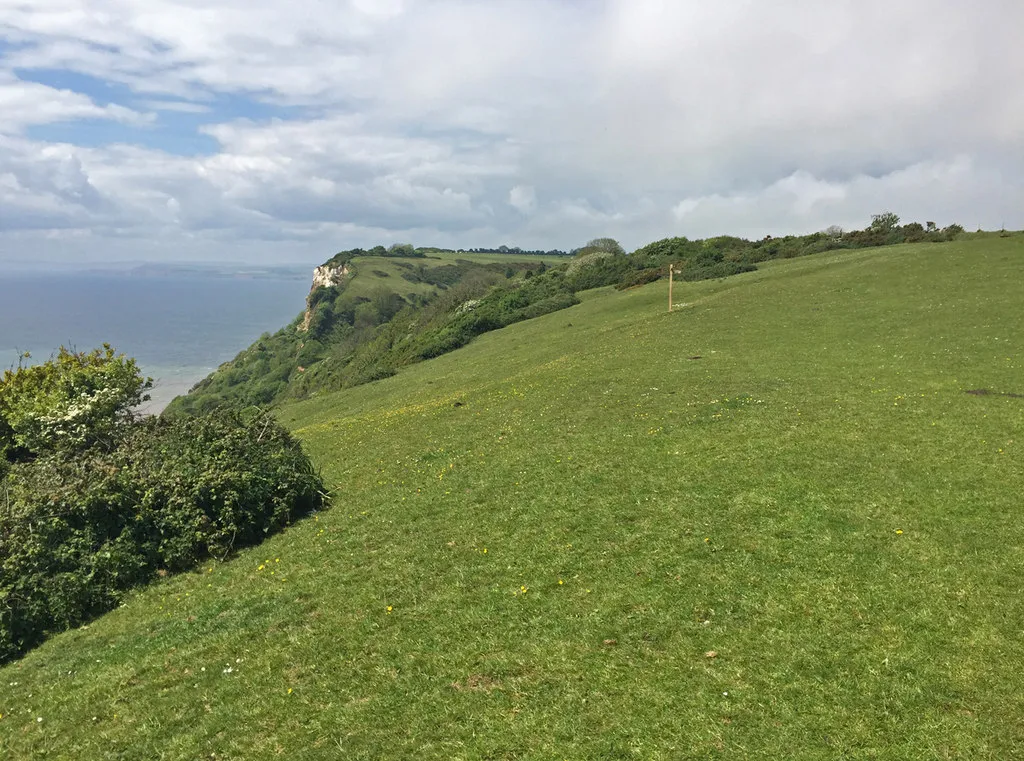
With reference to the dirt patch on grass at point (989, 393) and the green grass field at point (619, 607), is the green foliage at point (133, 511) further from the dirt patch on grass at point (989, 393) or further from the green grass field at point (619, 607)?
the dirt patch on grass at point (989, 393)

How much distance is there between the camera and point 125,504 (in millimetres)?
17422

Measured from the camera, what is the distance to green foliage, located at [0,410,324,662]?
15.2 meters

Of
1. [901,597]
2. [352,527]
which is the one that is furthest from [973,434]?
[352,527]

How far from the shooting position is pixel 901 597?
36.7ft

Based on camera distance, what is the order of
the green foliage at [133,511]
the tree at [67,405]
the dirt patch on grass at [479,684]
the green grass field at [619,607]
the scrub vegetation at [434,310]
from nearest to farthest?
1. the green grass field at [619,607]
2. the dirt patch on grass at [479,684]
3. the green foliage at [133,511]
4. the tree at [67,405]
5. the scrub vegetation at [434,310]

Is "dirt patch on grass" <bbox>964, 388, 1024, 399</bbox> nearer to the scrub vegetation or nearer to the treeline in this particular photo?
the treeline

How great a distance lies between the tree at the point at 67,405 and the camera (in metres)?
23.2

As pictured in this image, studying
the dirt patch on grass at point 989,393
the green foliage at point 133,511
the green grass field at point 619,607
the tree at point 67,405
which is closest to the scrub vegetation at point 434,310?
the tree at point 67,405

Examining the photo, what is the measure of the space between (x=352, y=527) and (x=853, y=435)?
52.3ft

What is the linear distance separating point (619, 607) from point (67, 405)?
2423 centimetres

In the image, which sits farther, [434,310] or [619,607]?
[434,310]

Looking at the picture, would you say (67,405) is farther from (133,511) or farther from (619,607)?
(619,607)

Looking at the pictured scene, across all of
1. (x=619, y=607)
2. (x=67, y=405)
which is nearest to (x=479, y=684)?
(x=619, y=607)

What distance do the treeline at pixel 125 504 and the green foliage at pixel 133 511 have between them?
1.2 inches
